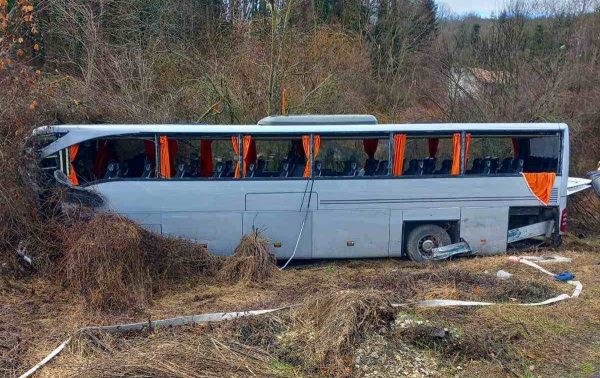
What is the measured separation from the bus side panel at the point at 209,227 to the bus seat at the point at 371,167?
102 inches

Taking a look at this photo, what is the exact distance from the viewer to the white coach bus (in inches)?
426

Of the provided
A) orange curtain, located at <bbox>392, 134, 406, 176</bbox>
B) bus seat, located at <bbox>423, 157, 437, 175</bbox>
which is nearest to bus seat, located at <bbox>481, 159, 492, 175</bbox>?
bus seat, located at <bbox>423, 157, 437, 175</bbox>

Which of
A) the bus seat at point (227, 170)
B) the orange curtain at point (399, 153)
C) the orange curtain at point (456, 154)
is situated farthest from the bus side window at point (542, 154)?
the bus seat at point (227, 170)

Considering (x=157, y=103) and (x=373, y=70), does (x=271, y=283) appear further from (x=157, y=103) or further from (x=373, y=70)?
(x=373, y=70)

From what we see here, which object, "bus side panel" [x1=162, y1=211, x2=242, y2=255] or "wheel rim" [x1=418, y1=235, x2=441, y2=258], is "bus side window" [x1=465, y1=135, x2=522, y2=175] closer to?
"wheel rim" [x1=418, y1=235, x2=441, y2=258]

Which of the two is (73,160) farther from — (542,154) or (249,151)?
(542,154)

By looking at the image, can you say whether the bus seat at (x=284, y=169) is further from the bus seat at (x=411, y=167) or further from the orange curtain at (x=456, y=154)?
the orange curtain at (x=456, y=154)

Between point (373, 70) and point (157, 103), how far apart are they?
10.9m

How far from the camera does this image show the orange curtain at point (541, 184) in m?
11.8

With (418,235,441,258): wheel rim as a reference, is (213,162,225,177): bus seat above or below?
above

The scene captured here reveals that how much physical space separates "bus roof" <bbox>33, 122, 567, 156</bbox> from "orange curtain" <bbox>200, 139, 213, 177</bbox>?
0.43m

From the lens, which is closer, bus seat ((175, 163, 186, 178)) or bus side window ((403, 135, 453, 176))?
bus seat ((175, 163, 186, 178))

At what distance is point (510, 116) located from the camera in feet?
65.1

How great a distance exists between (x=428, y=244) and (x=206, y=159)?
15.3 feet
